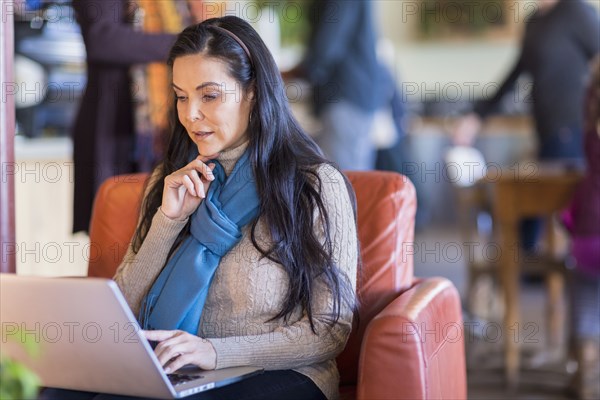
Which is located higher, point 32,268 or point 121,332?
point 121,332

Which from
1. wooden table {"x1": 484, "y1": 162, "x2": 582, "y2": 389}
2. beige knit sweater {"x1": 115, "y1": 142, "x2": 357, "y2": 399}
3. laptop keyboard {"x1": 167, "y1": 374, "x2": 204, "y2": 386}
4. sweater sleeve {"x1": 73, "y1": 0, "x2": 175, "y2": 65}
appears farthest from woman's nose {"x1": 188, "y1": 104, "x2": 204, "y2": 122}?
wooden table {"x1": 484, "y1": 162, "x2": 582, "y2": 389}

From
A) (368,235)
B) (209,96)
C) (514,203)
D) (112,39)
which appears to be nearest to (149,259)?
(209,96)

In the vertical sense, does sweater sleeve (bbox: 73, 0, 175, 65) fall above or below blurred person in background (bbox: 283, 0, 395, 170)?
above

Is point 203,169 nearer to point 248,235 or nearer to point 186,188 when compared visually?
point 186,188

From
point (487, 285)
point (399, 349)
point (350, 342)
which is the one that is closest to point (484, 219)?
point (487, 285)

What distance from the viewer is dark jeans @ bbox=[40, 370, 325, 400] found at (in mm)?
1557

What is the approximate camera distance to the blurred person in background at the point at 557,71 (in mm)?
4309

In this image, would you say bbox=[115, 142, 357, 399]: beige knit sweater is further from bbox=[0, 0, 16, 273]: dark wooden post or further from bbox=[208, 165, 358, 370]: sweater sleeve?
bbox=[0, 0, 16, 273]: dark wooden post

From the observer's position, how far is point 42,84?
10.7 feet

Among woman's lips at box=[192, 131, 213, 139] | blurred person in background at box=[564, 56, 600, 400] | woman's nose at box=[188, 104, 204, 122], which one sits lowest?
blurred person in background at box=[564, 56, 600, 400]

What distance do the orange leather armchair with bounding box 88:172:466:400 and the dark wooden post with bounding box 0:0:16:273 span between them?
0.74 feet

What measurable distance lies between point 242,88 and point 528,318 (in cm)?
296

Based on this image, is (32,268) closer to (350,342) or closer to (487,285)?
(350,342)

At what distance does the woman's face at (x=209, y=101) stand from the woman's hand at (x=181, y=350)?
38cm
